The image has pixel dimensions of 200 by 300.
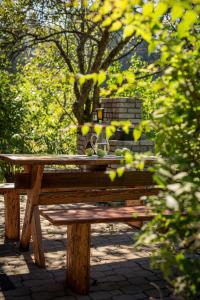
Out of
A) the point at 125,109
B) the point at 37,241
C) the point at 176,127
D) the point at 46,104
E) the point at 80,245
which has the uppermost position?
the point at 46,104

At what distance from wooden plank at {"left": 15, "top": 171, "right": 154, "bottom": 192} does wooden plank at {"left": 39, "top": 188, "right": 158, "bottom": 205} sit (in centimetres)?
7

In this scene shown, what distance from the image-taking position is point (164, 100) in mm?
1910

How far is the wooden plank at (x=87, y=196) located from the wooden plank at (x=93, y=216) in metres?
0.84

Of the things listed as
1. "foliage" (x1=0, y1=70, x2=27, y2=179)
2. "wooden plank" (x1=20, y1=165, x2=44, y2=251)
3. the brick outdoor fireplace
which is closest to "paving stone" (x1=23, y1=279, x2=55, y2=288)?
"wooden plank" (x1=20, y1=165, x2=44, y2=251)

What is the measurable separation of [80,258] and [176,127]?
76.8 inches

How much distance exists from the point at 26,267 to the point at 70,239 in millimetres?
846

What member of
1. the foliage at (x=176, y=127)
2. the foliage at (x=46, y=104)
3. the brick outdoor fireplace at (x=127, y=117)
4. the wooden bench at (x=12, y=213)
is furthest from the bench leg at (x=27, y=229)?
the foliage at (x=46, y=104)

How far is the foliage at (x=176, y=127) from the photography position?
1685 millimetres

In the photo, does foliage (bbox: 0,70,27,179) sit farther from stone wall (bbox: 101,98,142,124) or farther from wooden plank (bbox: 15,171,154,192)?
wooden plank (bbox: 15,171,154,192)

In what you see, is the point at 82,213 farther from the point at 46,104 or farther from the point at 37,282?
the point at 46,104

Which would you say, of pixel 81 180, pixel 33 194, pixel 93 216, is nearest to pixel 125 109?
pixel 81 180

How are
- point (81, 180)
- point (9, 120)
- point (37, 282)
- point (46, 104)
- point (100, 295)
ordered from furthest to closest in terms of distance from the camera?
point (46, 104)
point (9, 120)
point (81, 180)
point (37, 282)
point (100, 295)

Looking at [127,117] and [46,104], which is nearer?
[127,117]

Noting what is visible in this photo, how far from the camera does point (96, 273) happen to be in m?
4.12
